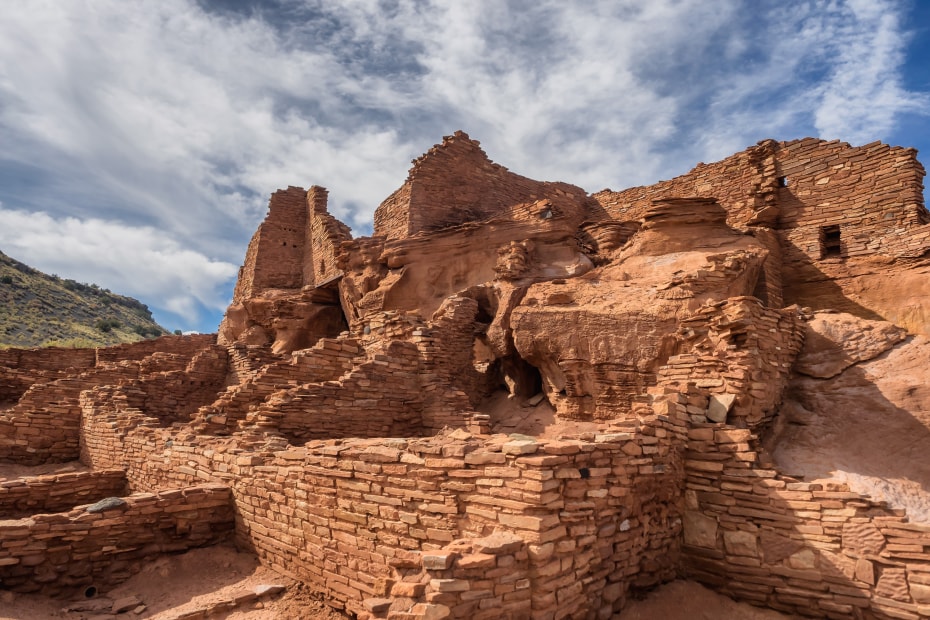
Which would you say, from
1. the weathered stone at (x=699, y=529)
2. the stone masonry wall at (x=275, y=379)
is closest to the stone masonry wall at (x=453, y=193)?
the stone masonry wall at (x=275, y=379)

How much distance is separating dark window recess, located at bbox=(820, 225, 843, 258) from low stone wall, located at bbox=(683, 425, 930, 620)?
873 cm

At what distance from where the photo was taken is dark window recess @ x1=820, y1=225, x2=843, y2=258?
480 inches

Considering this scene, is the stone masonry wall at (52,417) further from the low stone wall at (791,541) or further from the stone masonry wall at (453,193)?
the low stone wall at (791,541)

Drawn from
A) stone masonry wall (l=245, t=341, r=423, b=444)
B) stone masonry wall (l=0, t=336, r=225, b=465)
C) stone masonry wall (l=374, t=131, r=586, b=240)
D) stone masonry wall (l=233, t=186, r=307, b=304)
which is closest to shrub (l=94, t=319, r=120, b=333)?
stone masonry wall (l=233, t=186, r=307, b=304)

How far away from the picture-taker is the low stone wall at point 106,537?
5887mm

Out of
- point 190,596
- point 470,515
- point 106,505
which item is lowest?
point 190,596

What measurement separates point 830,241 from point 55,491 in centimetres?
1546

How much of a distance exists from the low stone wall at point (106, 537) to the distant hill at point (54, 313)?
82.7 ft

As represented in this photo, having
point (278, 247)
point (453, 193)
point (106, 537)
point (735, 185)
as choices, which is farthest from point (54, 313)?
point (735, 185)

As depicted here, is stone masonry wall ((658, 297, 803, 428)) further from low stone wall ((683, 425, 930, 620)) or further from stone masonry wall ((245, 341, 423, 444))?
stone masonry wall ((245, 341, 423, 444))

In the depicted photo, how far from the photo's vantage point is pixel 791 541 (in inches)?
193

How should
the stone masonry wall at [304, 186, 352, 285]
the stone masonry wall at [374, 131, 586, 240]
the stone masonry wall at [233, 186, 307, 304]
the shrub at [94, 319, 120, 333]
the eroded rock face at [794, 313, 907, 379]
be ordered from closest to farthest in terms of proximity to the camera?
the eroded rock face at [794, 313, 907, 379]
the stone masonry wall at [374, 131, 586, 240]
the stone masonry wall at [304, 186, 352, 285]
the stone masonry wall at [233, 186, 307, 304]
the shrub at [94, 319, 120, 333]

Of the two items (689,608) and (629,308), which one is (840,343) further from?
(689,608)

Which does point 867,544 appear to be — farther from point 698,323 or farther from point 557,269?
point 557,269
